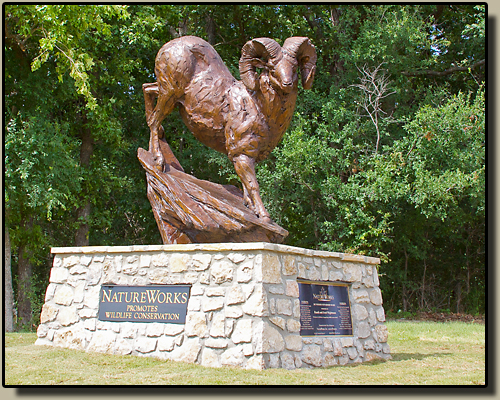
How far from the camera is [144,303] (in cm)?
574

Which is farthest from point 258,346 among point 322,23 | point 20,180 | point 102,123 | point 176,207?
point 322,23

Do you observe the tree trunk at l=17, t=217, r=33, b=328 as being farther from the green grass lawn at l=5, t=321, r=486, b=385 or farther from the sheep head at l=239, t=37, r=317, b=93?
the sheep head at l=239, t=37, r=317, b=93

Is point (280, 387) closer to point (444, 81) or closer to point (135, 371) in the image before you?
point (135, 371)

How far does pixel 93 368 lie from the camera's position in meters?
4.97

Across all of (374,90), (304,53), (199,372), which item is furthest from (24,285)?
(374,90)

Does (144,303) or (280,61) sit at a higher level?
(280,61)

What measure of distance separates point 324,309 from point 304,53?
9.33 feet

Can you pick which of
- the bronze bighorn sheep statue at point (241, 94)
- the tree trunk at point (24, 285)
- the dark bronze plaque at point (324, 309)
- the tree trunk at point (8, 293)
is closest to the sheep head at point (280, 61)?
the bronze bighorn sheep statue at point (241, 94)

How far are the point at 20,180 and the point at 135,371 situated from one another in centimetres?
656

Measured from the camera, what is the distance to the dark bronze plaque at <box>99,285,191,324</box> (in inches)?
217

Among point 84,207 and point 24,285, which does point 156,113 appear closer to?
point 84,207

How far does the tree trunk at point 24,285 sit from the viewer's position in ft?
37.5

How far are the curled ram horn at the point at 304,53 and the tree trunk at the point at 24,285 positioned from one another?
303 inches

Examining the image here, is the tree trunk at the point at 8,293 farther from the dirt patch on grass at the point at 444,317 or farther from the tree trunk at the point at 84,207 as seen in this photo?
the dirt patch on grass at the point at 444,317
